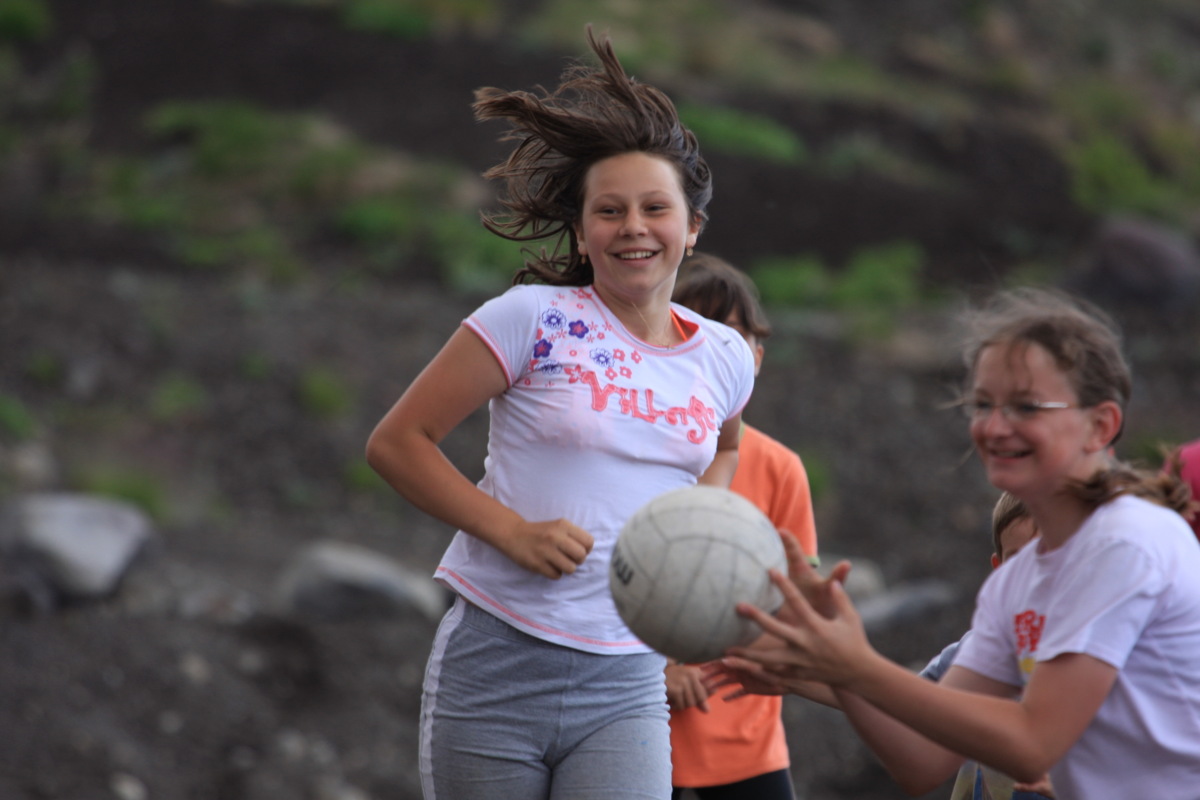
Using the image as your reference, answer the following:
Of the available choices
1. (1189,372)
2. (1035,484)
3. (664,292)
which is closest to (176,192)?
(1189,372)

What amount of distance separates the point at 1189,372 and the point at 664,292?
361 inches

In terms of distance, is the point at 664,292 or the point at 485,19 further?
the point at 485,19

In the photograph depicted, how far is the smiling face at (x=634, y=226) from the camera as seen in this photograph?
10.3 feet

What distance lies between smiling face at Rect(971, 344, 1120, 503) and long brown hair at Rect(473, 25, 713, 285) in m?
1.14

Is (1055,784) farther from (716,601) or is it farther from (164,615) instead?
(164,615)

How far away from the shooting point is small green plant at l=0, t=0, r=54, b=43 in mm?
16859

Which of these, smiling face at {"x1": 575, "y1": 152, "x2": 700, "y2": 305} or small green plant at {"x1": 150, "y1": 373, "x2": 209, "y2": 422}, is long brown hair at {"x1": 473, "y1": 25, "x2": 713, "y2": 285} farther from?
small green plant at {"x1": 150, "y1": 373, "x2": 209, "y2": 422}

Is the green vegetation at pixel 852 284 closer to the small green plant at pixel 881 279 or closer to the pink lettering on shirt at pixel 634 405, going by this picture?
the small green plant at pixel 881 279

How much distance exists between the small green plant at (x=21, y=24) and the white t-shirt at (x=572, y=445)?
16.1 metres

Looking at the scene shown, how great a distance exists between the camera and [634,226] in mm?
3119

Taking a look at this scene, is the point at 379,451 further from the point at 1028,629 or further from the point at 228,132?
the point at 228,132

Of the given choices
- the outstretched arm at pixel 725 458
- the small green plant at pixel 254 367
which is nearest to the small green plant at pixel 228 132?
the small green plant at pixel 254 367

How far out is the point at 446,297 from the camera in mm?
12016

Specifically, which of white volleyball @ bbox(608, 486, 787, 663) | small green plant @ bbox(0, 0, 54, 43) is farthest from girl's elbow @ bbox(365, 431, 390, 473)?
small green plant @ bbox(0, 0, 54, 43)
